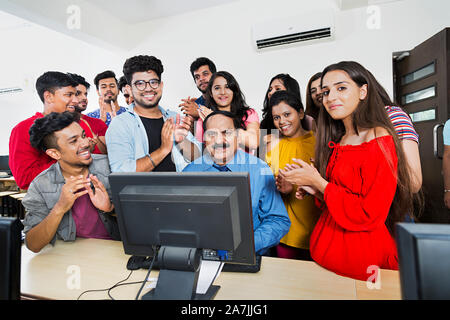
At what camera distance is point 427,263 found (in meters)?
0.53

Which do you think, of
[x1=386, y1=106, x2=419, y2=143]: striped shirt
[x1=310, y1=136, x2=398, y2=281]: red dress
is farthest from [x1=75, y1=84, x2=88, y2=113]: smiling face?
[x1=386, y1=106, x2=419, y2=143]: striped shirt

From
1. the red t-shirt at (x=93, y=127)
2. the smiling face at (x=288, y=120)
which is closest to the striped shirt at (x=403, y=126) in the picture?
the smiling face at (x=288, y=120)

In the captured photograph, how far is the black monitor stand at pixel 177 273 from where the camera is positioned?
0.98 meters

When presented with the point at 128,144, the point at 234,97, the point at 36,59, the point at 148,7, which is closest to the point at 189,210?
the point at 128,144

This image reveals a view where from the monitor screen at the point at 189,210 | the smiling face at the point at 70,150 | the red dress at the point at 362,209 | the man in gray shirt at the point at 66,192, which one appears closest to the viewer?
the monitor screen at the point at 189,210

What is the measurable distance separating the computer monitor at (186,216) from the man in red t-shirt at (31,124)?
58.5 inches

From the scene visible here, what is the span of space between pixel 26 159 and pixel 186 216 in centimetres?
187

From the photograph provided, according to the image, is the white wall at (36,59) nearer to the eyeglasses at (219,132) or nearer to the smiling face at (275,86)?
the eyeglasses at (219,132)

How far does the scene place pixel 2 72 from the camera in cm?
304

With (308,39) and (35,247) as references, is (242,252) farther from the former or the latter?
(308,39)

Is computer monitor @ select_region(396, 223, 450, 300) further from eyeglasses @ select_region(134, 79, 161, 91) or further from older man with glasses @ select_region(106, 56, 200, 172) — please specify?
eyeglasses @ select_region(134, 79, 161, 91)

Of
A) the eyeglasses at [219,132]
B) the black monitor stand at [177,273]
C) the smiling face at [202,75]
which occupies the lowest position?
the black monitor stand at [177,273]

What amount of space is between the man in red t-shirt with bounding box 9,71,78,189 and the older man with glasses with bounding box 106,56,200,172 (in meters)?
0.46
